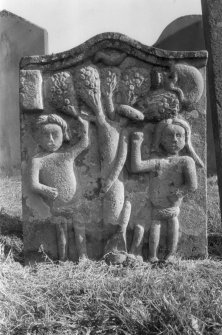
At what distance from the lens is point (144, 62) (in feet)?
10.2

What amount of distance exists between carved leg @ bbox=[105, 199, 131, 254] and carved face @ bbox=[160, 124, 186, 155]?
0.45 m

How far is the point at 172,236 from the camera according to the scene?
10.3 ft

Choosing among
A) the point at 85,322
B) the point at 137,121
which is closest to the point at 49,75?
the point at 137,121

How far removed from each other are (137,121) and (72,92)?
0.47 meters

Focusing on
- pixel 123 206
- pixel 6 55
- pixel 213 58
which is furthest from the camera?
pixel 6 55

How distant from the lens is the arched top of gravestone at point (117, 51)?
3.06m

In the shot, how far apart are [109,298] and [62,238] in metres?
0.77

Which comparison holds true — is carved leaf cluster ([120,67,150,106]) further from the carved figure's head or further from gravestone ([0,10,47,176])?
gravestone ([0,10,47,176])

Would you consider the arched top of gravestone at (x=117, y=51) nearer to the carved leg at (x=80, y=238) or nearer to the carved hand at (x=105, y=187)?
the carved hand at (x=105, y=187)

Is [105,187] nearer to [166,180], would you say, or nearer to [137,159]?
[137,159]

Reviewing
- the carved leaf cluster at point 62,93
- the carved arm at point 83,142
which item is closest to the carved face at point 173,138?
the carved arm at point 83,142

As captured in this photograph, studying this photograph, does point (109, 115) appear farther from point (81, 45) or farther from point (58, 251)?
point (58, 251)

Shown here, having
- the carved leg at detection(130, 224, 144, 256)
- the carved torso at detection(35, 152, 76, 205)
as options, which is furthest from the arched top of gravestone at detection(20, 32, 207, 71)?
the carved leg at detection(130, 224, 144, 256)

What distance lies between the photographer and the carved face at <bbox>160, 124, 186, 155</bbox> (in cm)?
305
